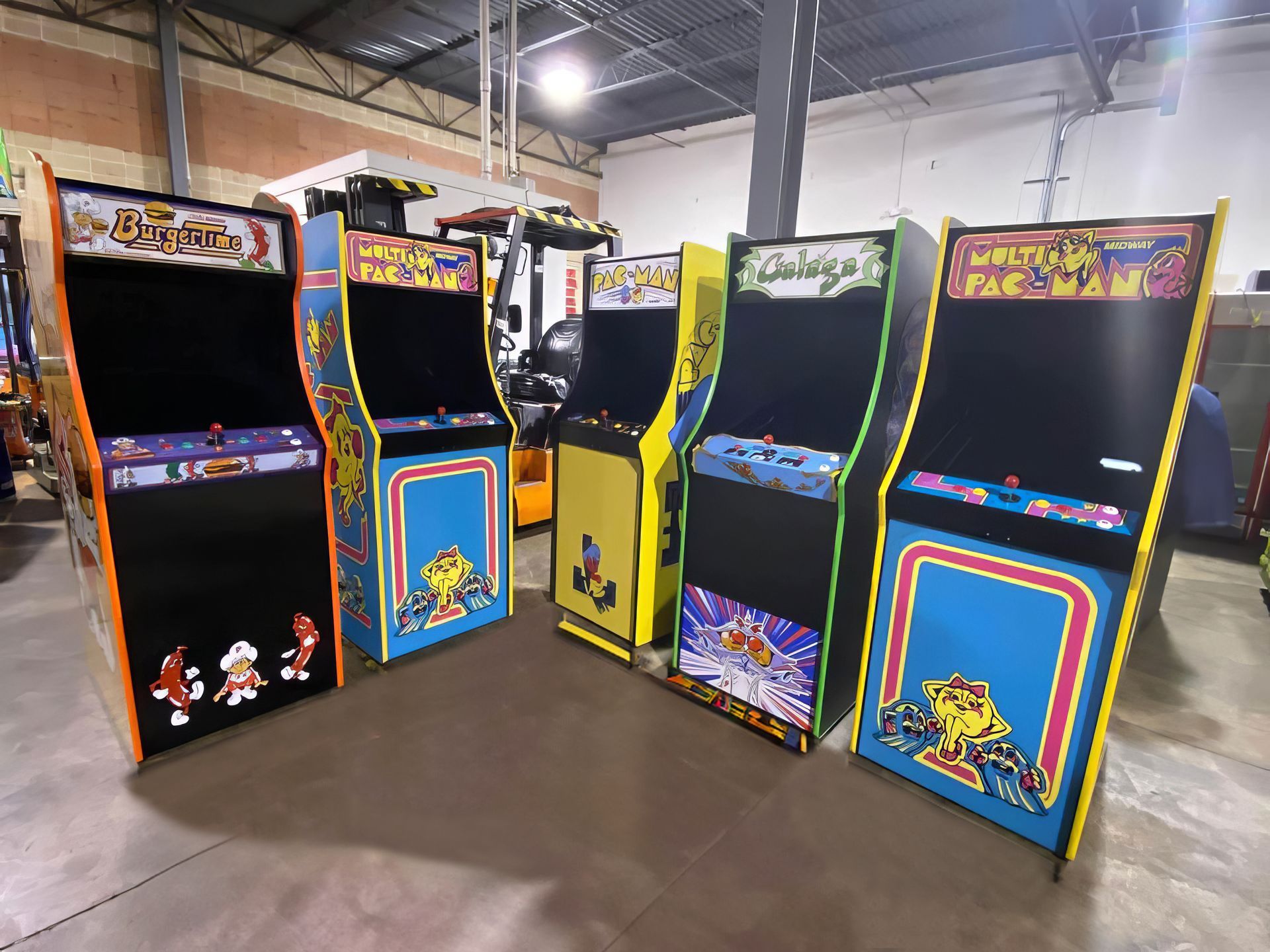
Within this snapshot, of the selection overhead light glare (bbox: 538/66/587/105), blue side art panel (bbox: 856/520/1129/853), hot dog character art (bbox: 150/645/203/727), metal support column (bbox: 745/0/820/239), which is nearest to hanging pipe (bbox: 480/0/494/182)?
overhead light glare (bbox: 538/66/587/105)

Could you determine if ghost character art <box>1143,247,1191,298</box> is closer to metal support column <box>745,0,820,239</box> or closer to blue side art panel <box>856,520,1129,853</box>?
blue side art panel <box>856,520,1129,853</box>

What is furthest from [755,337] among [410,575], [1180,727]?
[1180,727]

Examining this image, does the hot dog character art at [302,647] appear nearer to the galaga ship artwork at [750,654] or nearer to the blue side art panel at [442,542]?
the blue side art panel at [442,542]

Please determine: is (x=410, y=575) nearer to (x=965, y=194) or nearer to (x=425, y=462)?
(x=425, y=462)

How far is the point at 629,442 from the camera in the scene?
269 centimetres

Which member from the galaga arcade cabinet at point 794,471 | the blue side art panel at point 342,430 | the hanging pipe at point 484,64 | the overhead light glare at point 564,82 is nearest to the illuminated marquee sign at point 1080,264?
the galaga arcade cabinet at point 794,471

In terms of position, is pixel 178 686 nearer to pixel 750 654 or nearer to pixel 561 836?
pixel 561 836

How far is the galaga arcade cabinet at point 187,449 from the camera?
1.91m

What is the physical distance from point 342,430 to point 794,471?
71.7 inches

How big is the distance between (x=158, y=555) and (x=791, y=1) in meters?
3.82

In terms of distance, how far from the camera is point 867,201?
8.65m

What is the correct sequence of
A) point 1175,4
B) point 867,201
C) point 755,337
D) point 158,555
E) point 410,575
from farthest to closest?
point 867,201 < point 1175,4 < point 410,575 < point 755,337 < point 158,555

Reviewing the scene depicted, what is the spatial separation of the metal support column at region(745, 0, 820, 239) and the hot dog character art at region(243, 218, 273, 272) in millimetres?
2304
